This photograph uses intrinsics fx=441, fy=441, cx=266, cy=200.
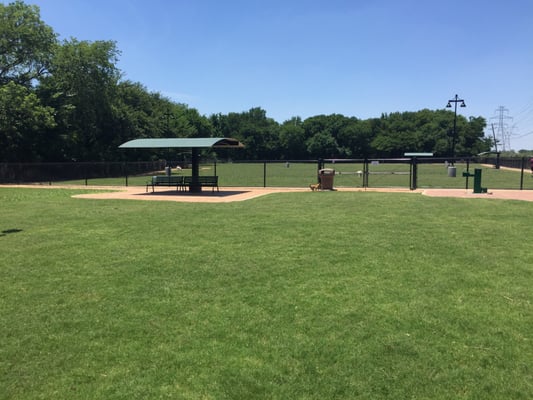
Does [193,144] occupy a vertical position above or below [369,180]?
above

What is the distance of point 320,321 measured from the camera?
4.61 meters

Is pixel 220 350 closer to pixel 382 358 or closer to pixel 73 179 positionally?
pixel 382 358

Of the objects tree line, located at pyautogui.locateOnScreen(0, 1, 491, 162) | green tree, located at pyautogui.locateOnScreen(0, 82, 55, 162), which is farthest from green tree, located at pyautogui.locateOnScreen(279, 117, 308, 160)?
green tree, located at pyautogui.locateOnScreen(0, 82, 55, 162)

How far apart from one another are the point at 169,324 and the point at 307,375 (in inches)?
65.3

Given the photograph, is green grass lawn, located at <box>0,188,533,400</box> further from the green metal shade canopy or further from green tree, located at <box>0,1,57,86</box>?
green tree, located at <box>0,1,57,86</box>

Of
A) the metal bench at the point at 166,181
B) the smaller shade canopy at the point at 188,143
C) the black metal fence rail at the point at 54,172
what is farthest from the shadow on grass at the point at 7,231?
the black metal fence rail at the point at 54,172

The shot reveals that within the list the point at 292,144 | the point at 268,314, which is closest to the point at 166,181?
the point at 268,314

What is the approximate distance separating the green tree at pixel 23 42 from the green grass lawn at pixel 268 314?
33330mm

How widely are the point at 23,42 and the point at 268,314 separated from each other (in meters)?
40.0

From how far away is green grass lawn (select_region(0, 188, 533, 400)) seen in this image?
347 centimetres

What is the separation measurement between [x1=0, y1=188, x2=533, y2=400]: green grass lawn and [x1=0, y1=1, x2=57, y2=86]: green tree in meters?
33.3

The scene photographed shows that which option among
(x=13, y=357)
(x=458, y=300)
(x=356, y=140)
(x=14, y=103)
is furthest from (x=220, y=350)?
(x=356, y=140)

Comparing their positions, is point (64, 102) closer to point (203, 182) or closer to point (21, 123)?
point (21, 123)

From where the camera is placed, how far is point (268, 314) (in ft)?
15.8
